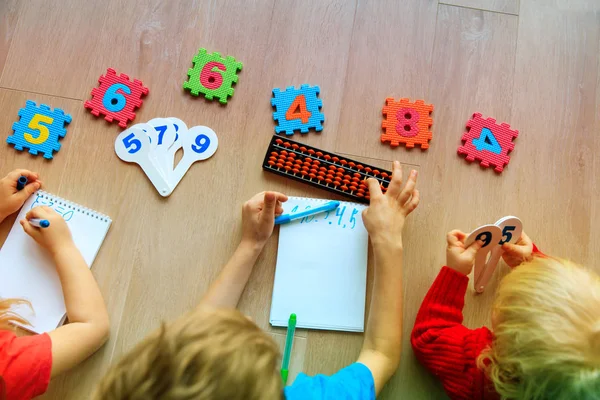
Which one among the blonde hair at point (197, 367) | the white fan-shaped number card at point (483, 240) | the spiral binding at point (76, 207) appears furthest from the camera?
the spiral binding at point (76, 207)

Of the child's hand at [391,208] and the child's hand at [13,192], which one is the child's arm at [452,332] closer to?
the child's hand at [391,208]

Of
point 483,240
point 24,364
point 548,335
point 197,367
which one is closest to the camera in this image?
point 197,367

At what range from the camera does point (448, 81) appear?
1096 mm

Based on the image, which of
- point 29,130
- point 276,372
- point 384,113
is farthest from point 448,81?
point 29,130

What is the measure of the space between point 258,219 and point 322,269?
16cm

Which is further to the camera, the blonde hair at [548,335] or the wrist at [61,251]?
the wrist at [61,251]

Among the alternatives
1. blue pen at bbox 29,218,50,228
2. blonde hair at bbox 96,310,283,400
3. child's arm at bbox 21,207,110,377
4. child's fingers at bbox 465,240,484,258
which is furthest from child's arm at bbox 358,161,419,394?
blue pen at bbox 29,218,50,228

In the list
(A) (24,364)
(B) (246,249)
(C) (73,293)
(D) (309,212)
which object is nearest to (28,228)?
(C) (73,293)

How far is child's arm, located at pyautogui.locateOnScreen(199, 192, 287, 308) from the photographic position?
958 mm

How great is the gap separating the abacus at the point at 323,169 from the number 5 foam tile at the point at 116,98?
0.98 ft

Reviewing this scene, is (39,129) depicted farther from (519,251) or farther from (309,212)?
(519,251)

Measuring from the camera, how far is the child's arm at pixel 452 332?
0.89m

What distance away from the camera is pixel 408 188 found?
0.98 meters

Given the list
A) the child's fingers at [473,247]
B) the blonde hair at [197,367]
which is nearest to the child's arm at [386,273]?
the child's fingers at [473,247]
